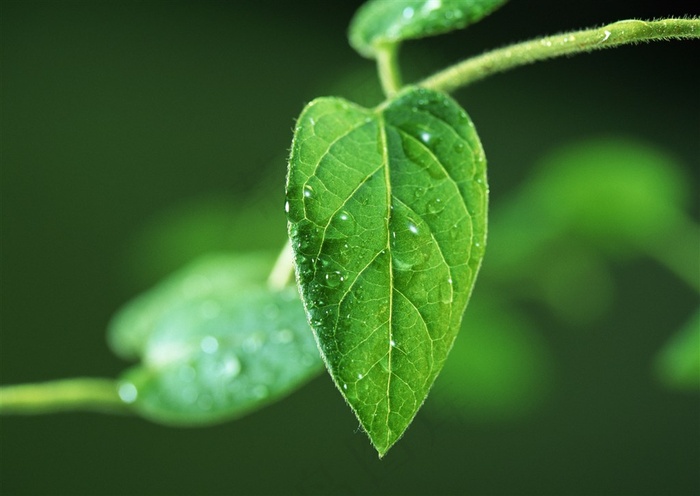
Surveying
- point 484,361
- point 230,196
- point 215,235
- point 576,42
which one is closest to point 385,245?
point 576,42

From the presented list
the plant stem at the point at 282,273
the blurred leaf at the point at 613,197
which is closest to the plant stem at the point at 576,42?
the plant stem at the point at 282,273

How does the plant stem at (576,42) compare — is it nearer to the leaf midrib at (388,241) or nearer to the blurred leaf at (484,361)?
the leaf midrib at (388,241)

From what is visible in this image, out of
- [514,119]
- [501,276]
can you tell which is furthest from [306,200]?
[514,119]

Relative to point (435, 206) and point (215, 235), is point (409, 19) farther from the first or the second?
point (215, 235)

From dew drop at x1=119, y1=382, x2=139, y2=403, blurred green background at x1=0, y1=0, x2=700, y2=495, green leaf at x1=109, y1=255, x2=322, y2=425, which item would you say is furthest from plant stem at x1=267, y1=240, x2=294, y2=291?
blurred green background at x1=0, y1=0, x2=700, y2=495

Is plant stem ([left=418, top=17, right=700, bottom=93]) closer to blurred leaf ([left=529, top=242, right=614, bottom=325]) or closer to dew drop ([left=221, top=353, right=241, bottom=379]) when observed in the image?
dew drop ([left=221, top=353, right=241, bottom=379])

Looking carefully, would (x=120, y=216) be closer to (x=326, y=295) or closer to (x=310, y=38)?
(x=310, y=38)
